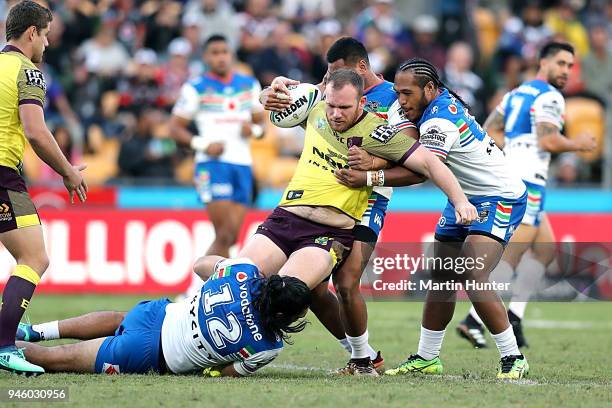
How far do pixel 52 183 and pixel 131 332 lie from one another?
9624 mm

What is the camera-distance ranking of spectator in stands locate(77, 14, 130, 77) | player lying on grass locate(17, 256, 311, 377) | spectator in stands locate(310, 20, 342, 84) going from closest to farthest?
player lying on grass locate(17, 256, 311, 377)
spectator in stands locate(77, 14, 130, 77)
spectator in stands locate(310, 20, 342, 84)

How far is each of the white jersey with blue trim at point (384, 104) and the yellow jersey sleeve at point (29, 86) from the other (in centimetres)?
256

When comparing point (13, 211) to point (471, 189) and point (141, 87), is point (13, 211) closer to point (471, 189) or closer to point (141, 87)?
point (471, 189)

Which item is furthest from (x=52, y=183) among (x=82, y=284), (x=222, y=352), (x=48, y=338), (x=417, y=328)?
(x=222, y=352)

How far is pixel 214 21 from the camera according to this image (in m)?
20.4

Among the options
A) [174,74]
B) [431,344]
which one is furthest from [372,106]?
[174,74]

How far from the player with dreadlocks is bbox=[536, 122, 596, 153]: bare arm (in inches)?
98.6

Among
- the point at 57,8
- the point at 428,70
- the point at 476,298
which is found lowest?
the point at 476,298

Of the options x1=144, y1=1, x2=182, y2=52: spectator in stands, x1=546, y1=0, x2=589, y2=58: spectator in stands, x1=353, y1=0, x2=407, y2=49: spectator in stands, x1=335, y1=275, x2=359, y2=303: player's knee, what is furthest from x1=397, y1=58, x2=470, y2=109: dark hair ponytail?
x1=546, y1=0, x2=589, y2=58: spectator in stands

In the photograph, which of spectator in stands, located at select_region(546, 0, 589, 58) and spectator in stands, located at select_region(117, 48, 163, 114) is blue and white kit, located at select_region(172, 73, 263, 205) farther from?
spectator in stands, located at select_region(546, 0, 589, 58)

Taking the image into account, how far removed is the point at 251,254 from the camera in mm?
8148

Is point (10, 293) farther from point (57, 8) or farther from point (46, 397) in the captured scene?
point (57, 8)

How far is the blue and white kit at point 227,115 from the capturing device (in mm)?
13266

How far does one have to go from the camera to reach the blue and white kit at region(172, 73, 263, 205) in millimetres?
13266
